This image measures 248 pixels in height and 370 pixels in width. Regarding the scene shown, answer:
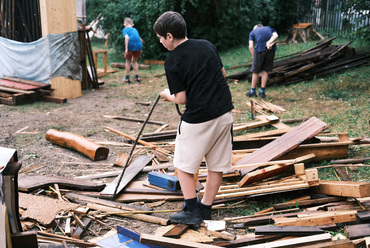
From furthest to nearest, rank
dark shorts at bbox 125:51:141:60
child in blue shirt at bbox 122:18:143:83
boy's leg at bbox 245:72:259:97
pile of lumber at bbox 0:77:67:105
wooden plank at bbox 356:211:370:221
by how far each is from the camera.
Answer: dark shorts at bbox 125:51:141:60, child in blue shirt at bbox 122:18:143:83, boy's leg at bbox 245:72:259:97, pile of lumber at bbox 0:77:67:105, wooden plank at bbox 356:211:370:221

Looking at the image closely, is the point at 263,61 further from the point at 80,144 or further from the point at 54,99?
the point at 80,144

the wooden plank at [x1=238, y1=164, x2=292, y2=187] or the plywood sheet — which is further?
the wooden plank at [x1=238, y1=164, x2=292, y2=187]

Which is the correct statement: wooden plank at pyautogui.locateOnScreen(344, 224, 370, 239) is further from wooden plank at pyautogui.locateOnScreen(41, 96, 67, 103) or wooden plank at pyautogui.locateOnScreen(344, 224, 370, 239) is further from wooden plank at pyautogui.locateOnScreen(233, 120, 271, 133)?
wooden plank at pyautogui.locateOnScreen(41, 96, 67, 103)

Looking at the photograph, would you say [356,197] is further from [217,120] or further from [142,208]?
[142,208]

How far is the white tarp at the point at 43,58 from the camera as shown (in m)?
10.4

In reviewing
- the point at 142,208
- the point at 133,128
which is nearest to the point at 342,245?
the point at 142,208

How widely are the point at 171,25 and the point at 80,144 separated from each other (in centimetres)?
346

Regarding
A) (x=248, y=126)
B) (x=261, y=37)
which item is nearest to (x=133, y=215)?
(x=248, y=126)

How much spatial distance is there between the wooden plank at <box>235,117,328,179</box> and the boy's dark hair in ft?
6.69

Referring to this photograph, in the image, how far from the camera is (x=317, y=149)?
539cm

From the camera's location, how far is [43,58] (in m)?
10.5

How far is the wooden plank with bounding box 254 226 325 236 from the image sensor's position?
3.48 meters

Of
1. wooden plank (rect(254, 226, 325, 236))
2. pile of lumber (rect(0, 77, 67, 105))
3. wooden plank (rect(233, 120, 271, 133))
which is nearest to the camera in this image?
wooden plank (rect(254, 226, 325, 236))

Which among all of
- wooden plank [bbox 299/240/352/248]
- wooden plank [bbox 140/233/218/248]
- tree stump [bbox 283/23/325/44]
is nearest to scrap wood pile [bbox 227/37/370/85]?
tree stump [bbox 283/23/325/44]
